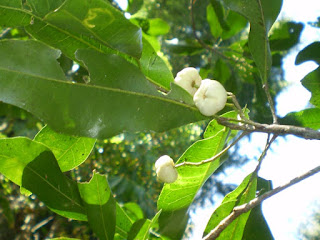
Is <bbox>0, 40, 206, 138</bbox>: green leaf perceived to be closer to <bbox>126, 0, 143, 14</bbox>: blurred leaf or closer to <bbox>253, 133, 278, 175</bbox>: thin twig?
<bbox>253, 133, 278, 175</bbox>: thin twig

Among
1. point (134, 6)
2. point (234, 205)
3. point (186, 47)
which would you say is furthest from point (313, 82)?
point (186, 47)

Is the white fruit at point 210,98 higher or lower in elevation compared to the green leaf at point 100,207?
higher

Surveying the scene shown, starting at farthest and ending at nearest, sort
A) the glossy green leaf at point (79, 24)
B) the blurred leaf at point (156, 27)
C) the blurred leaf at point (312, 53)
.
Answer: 1. the blurred leaf at point (156, 27)
2. the blurred leaf at point (312, 53)
3. the glossy green leaf at point (79, 24)

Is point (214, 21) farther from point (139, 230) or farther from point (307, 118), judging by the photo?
point (139, 230)

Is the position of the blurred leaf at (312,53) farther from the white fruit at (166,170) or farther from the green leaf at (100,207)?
the green leaf at (100,207)

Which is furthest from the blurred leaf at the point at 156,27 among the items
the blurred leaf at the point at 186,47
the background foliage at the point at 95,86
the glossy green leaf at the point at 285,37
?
the background foliage at the point at 95,86

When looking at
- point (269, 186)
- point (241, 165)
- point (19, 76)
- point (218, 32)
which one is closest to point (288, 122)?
point (269, 186)
